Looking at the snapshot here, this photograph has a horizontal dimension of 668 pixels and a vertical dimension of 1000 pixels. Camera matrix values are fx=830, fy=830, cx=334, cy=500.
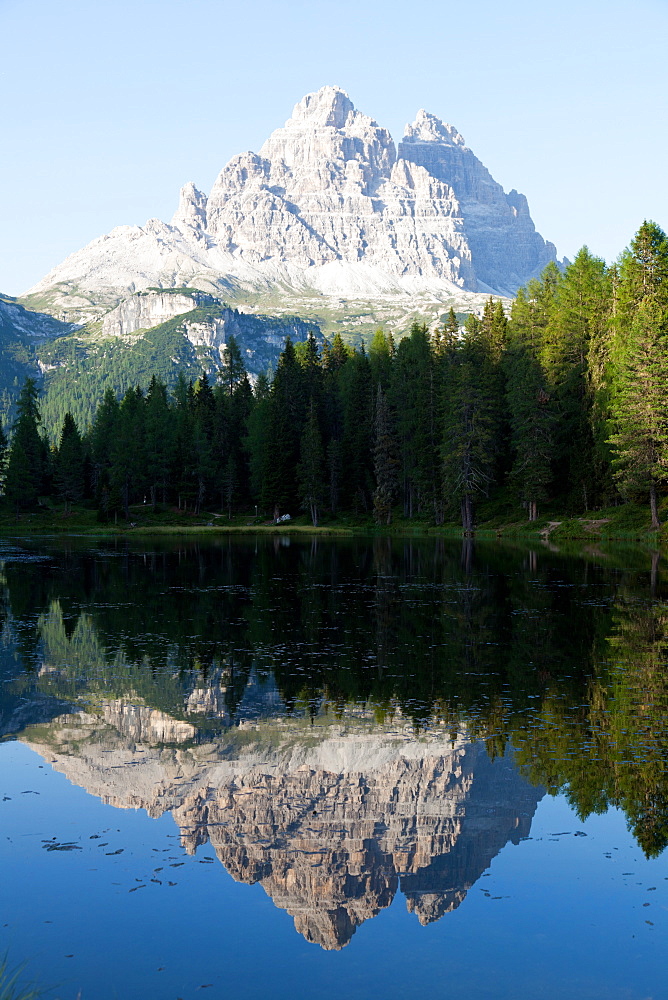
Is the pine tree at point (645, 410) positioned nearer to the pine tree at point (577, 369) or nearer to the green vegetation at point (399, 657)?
the pine tree at point (577, 369)

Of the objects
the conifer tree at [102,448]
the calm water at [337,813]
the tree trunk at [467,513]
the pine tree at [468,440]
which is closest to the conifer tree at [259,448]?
the conifer tree at [102,448]

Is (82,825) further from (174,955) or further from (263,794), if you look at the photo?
(174,955)

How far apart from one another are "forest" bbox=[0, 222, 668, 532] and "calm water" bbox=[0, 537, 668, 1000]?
1890 inches

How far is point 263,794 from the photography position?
12.6m

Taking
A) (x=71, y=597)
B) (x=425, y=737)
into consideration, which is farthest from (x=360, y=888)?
(x=71, y=597)

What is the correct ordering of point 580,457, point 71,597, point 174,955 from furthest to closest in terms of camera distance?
point 580,457, point 71,597, point 174,955

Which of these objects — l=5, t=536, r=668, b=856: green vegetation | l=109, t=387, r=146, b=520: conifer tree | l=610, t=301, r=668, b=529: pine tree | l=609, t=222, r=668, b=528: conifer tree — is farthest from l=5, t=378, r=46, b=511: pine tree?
l=610, t=301, r=668, b=529: pine tree

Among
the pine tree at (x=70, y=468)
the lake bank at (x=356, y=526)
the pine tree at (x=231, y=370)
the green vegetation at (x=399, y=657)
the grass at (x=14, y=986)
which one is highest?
the pine tree at (x=231, y=370)

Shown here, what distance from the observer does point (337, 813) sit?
1200 centimetres

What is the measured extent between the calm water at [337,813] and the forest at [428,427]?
4800 cm

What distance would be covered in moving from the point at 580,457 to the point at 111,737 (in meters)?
66.9

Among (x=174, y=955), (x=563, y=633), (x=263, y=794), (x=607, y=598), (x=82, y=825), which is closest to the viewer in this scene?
(x=174, y=955)

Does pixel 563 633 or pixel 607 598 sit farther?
pixel 607 598

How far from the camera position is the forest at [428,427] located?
71.7 metres
